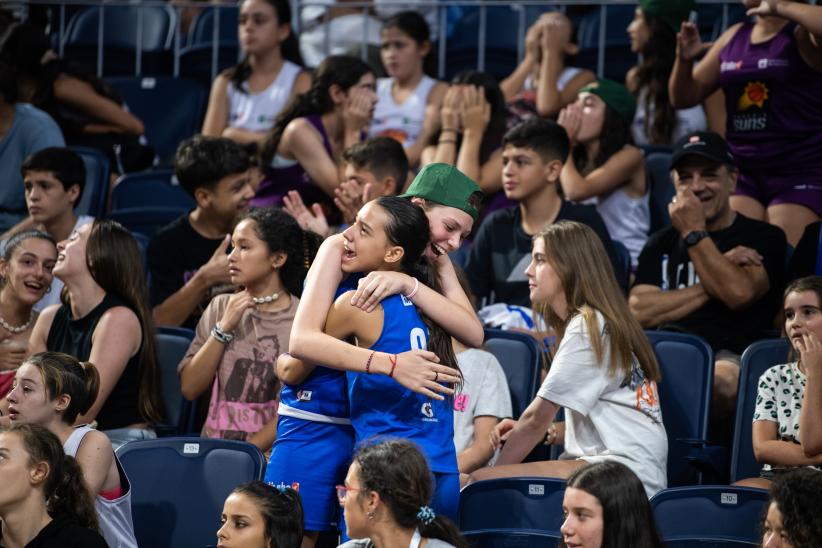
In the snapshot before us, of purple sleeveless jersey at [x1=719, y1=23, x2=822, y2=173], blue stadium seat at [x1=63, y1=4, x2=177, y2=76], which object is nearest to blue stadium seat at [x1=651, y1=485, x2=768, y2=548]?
purple sleeveless jersey at [x1=719, y1=23, x2=822, y2=173]

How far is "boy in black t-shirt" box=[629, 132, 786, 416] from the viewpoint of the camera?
5.72 m

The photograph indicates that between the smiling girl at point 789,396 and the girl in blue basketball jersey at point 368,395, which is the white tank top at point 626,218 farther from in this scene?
the girl in blue basketball jersey at point 368,395

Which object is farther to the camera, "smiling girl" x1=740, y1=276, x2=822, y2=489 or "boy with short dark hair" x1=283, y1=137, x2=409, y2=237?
"boy with short dark hair" x1=283, y1=137, x2=409, y2=237

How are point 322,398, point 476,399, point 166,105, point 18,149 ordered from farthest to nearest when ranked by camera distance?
point 166,105 < point 18,149 < point 476,399 < point 322,398

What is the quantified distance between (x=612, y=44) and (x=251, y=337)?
14.6 feet

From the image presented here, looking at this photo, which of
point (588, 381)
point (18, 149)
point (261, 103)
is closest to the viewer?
point (588, 381)

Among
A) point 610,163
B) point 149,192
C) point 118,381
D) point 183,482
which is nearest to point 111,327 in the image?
point 118,381

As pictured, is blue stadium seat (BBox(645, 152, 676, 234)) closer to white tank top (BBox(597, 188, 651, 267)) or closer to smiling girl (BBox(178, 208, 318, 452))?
white tank top (BBox(597, 188, 651, 267))

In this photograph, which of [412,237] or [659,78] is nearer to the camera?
[412,237]

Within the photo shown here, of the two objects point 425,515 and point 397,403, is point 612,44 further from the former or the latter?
point 425,515

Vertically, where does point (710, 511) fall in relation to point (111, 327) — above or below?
below

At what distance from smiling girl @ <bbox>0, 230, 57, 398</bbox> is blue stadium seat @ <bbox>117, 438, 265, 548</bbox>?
1.06 m

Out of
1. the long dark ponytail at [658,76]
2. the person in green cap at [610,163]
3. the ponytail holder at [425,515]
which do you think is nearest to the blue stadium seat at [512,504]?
the ponytail holder at [425,515]

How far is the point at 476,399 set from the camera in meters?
5.17
